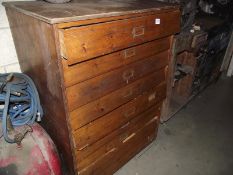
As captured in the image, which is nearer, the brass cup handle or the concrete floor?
the brass cup handle

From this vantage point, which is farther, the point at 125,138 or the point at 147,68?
the point at 125,138

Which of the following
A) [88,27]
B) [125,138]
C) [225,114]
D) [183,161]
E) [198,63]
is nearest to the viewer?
[88,27]

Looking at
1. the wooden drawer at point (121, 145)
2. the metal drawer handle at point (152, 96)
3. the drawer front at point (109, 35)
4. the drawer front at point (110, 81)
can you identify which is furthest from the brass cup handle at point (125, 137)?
the drawer front at point (109, 35)

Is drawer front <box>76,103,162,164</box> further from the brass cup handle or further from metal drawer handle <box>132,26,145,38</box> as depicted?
metal drawer handle <box>132,26,145,38</box>

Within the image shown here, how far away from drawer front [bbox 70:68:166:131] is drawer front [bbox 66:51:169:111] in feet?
0.11

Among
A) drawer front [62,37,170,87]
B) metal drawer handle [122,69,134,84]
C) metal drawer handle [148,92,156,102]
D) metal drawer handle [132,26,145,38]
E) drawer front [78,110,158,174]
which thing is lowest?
drawer front [78,110,158,174]

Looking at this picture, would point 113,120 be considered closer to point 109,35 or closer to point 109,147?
point 109,147

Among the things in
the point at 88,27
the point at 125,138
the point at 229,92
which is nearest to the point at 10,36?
the point at 88,27

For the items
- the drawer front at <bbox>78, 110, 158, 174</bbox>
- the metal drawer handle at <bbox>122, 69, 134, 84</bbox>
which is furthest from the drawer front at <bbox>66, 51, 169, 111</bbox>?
A: the drawer front at <bbox>78, 110, 158, 174</bbox>

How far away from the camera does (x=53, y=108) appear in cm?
107

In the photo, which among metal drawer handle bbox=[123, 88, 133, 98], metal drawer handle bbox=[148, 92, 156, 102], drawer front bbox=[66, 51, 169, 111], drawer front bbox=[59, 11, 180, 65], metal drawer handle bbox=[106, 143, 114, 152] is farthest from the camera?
metal drawer handle bbox=[148, 92, 156, 102]

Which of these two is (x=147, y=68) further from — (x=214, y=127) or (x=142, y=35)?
(x=214, y=127)

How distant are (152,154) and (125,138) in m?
0.49

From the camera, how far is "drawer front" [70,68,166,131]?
3.29 feet
